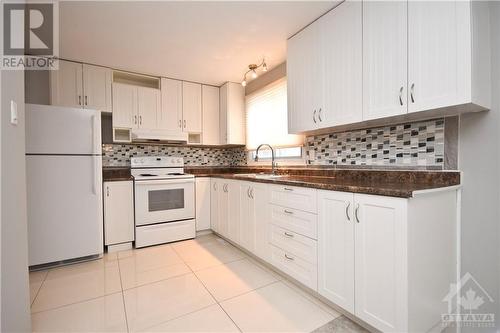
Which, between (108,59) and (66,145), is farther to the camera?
(108,59)

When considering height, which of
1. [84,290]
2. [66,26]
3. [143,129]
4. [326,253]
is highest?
[66,26]

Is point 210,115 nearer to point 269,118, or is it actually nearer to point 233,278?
point 269,118

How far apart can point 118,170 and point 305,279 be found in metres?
2.85

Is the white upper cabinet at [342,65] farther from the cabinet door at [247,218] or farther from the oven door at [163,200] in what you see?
the oven door at [163,200]

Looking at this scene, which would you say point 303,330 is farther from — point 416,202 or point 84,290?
point 84,290

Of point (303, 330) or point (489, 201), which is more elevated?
point (489, 201)

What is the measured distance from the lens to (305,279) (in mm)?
1753

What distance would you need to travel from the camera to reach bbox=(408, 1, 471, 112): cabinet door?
1.20 meters

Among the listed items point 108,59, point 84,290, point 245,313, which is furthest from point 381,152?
point 108,59

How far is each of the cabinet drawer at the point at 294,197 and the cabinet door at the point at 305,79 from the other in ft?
2.05

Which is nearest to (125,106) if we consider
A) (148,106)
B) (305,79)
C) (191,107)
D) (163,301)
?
(148,106)

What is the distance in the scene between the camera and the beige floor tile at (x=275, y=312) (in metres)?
1.46

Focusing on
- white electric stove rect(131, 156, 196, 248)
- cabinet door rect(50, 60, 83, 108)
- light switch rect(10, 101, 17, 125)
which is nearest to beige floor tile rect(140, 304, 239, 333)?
light switch rect(10, 101, 17, 125)

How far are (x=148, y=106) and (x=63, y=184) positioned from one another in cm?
148
